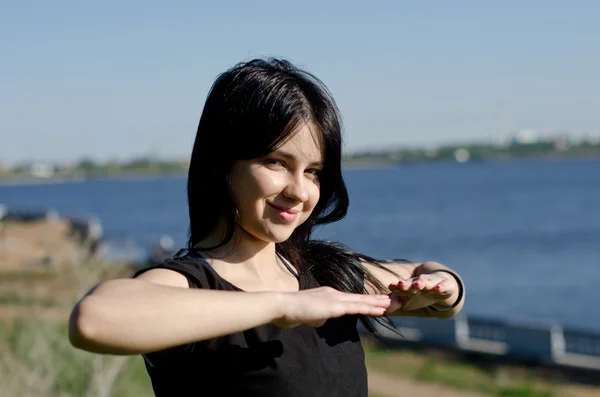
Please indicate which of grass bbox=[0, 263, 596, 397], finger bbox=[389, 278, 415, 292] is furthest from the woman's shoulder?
grass bbox=[0, 263, 596, 397]

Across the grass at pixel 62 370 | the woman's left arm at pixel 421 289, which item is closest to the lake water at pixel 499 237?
the woman's left arm at pixel 421 289

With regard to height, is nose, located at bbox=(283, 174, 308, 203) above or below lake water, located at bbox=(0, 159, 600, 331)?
above

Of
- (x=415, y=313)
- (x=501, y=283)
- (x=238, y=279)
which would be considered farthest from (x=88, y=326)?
(x=501, y=283)

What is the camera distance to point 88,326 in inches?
66.9

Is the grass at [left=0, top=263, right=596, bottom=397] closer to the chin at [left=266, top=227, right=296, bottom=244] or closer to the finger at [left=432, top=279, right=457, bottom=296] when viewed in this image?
the finger at [left=432, top=279, right=457, bottom=296]

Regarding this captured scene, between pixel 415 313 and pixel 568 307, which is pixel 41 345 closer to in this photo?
pixel 415 313

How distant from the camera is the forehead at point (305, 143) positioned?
2199 millimetres

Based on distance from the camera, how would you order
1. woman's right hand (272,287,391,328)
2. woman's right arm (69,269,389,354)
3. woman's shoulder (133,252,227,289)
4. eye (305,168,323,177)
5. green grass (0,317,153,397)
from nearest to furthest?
woman's right arm (69,269,389,354) < woman's right hand (272,287,391,328) < woman's shoulder (133,252,227,289) < eye (305,168,323,177) < green grass (0,317,153,397)

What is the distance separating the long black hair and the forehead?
10 mm

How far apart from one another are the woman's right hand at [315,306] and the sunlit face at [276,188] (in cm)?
31

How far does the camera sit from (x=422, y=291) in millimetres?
2316

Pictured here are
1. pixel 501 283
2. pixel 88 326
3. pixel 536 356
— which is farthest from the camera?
pixel 501 283

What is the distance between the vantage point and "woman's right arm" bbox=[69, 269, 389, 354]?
172 centimetres

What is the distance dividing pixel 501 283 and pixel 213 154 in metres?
44.8
